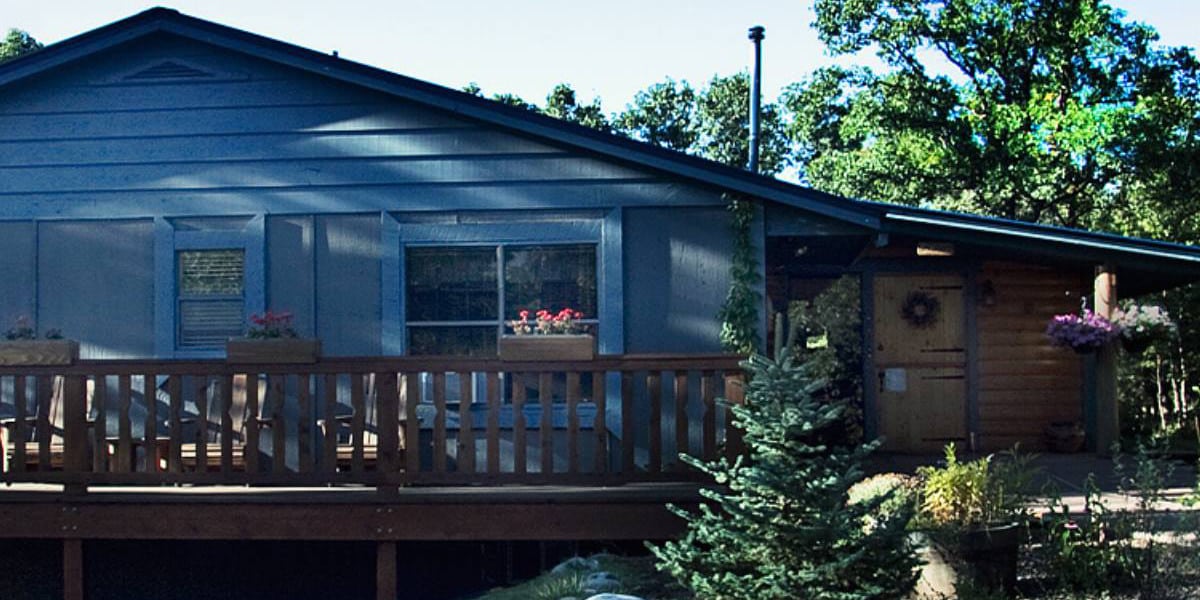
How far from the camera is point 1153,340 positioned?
11.0 m

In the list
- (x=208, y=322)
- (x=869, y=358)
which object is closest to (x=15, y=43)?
(x=208, y=322)

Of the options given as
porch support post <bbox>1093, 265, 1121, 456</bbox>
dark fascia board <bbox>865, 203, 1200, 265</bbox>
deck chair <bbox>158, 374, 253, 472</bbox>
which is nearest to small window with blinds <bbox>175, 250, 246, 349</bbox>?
deck chair <bbox>158, 374, 253, 472</bbox>

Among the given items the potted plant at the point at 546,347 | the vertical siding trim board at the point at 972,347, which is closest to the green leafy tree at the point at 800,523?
the potted plant at the point at 546,347

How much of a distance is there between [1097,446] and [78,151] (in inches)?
374

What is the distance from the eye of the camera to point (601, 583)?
711 cm

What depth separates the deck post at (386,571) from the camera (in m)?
7.81

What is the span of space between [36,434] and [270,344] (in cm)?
182

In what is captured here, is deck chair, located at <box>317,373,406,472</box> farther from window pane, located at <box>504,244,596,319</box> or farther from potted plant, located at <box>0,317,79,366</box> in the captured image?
potted plant, located at <box>0,317,79,366</box>

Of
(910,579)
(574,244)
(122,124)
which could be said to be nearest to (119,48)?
(122,124)

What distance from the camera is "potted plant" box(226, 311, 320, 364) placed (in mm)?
8539

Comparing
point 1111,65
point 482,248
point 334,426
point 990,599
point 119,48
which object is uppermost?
point 1111,65

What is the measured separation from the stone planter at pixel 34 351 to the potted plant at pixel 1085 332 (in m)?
8.23

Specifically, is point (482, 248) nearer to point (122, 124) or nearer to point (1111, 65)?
point (122, 124)

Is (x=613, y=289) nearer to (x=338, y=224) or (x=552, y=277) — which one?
(x=552, y=277)
